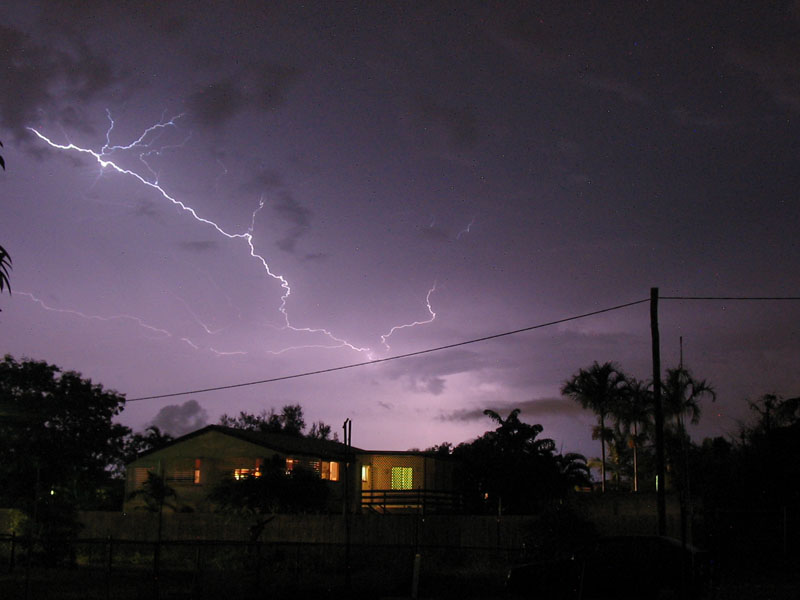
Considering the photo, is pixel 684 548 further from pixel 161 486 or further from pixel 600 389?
pixel 600 389

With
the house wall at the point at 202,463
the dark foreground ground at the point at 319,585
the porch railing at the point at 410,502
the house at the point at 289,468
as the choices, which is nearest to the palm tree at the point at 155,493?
the house at the point at 289,468

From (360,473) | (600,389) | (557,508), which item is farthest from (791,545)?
(600,389)

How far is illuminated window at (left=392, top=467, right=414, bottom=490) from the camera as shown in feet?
141

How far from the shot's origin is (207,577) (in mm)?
22875

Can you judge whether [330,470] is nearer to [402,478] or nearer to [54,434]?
[402,478]

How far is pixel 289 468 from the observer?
39.0m

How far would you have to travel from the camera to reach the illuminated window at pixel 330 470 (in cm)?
4253

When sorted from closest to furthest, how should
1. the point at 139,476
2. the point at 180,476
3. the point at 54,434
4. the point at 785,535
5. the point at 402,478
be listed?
the point at 785,535
the point at 54,434
the point at 180,476
the point at 139,476
the point at 402,478

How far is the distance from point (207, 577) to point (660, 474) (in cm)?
1193

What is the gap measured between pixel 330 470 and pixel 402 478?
364cm

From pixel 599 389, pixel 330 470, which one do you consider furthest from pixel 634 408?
pixel 330 470

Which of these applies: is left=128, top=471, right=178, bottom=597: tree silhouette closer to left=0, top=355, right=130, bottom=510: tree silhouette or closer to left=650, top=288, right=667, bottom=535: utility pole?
left=0, top=355, right=130, bottom=510: tree silhouette

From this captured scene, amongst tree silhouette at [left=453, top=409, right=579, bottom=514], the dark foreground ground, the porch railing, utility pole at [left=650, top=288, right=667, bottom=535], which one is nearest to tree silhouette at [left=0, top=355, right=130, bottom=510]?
the dark foreground ground

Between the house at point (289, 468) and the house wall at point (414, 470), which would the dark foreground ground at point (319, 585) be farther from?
the house wall at point (414, 470)
